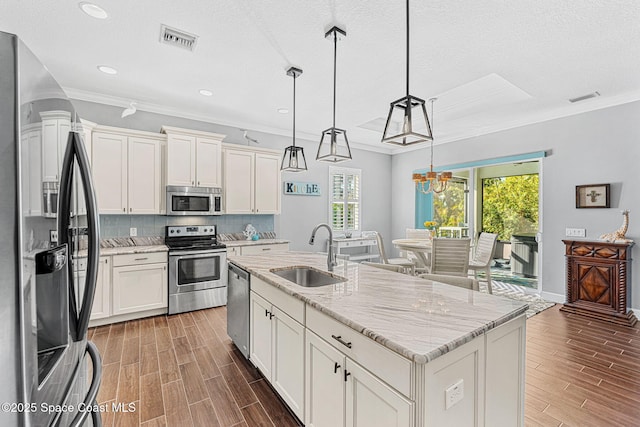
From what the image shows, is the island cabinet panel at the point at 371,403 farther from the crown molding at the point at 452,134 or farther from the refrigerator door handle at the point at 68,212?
the crown molding at the point at 452,134

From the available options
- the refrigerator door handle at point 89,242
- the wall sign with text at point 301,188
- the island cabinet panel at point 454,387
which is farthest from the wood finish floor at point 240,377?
the wall sign with text at point 301,188

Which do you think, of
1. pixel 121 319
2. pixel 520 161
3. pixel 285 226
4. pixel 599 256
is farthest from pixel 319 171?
pixel 599 256

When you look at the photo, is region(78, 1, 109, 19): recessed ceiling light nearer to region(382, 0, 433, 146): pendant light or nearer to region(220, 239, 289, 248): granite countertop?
region(382, 0, 433, 146): pendant light

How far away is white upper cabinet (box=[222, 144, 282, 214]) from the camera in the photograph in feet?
14.8

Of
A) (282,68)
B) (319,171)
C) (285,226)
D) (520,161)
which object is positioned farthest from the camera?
(319,171)

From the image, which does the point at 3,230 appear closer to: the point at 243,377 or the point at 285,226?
the point at 243,377

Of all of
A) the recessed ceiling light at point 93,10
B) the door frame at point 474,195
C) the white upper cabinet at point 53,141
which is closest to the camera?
the white upper cabinet at point 53,141

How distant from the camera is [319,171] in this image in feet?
19.6

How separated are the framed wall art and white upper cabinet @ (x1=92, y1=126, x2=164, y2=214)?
5.93 meters

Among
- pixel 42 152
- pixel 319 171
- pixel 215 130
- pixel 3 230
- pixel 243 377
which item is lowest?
pixel 243 377

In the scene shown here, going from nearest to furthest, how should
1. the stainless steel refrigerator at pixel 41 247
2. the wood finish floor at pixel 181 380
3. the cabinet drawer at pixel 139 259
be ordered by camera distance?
the stainless steel refrigerator at pixel 41 247 < the wood finish floor at pixel 181 380 < the cabinet drawer at pixel 139 259

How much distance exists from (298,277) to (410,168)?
497 cm

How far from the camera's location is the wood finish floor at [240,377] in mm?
1978

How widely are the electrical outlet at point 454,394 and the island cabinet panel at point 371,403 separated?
0.61 ft
